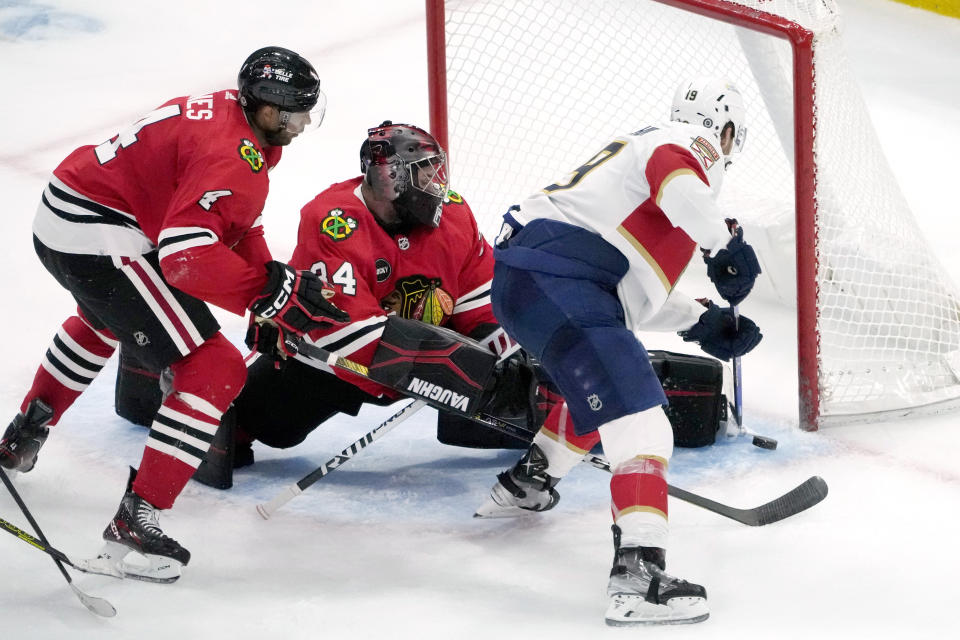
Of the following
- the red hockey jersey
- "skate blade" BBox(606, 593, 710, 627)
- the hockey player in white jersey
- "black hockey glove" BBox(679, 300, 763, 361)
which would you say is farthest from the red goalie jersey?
"skate blade" BBox(606, 593, 710, 627)

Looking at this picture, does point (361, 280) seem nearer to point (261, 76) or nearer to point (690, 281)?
point (261, 76)

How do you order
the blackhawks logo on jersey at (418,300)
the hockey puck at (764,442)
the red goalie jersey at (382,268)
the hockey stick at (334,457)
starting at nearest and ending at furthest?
1. the hockey stick at (334,457)
2. the red goalie jersey at (382,268)
3. the blackhawks logo on jersey at (418,300)
4. the hockey puck at (764,442)

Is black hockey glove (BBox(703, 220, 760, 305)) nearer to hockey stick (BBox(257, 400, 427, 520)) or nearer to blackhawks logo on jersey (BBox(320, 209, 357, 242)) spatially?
hockey stick (BBox(257, 400, 427, 520))

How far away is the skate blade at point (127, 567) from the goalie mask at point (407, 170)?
3.29 ft

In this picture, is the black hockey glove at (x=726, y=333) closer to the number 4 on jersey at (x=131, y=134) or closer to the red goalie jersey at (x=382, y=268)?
the red goalie jersey at (x=382, y=268)

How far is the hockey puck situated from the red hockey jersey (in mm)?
1351

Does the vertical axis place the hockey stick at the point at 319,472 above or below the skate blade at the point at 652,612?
above

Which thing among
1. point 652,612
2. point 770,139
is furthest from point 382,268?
point 770,139

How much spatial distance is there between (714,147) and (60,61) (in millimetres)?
4168

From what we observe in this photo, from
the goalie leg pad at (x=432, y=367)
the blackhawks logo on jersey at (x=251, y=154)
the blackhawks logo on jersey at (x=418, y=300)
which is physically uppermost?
the blackhawks logo on jersey at (x=251, y=154)

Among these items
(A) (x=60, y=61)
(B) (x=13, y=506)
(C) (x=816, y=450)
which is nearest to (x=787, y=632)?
(C) (x=816, y=450)

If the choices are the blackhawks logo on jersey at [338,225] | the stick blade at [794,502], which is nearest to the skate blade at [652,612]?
the stick blade at [794,502]

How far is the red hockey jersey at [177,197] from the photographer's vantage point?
250cm

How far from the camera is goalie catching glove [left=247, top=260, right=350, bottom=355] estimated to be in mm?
2586
